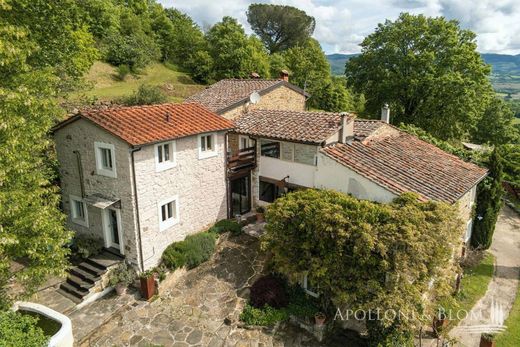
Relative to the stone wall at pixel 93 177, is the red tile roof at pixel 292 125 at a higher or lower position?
higher

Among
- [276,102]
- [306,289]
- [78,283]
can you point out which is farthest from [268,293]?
[276,102]

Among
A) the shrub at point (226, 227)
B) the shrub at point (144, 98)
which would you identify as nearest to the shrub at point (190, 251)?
the shrub at point (226, 227)

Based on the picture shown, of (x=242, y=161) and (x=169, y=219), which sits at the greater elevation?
(x=242, y=161)

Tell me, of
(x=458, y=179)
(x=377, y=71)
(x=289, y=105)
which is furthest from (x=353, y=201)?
(x=377, y=71)

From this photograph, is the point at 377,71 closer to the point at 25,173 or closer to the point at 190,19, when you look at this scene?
the point at 25,173

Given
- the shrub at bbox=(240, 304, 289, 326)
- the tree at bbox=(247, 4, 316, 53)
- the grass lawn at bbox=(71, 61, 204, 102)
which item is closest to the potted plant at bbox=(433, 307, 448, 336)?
the shrub at bbox=(240, 304, 289, 326)

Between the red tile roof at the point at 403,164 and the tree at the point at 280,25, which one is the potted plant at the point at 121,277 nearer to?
the red tile roof at the point at 403,164

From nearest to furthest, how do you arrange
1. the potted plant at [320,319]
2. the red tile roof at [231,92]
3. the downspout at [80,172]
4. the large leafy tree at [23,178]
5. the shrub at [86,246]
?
the large leafy tree at [23,178] → the potted plant at [320,319] → the shrub at [86,246] → the downspout at [80,172] → the red tile roof at [231,92]

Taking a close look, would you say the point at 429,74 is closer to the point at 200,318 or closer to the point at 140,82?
the point at 200,318
